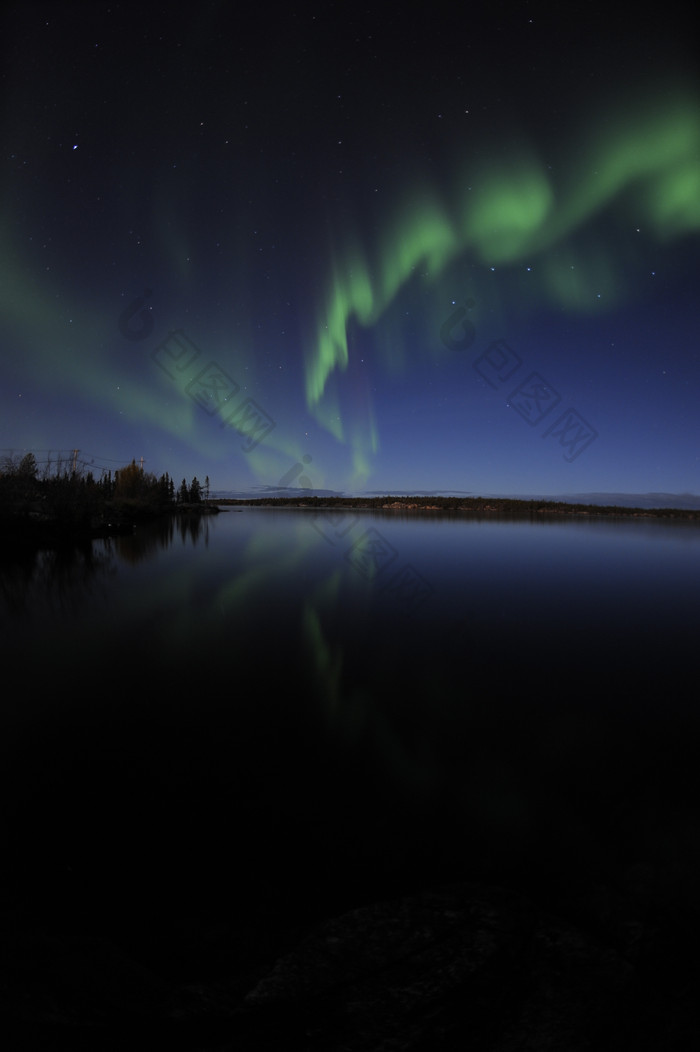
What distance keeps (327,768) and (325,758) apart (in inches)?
7.6

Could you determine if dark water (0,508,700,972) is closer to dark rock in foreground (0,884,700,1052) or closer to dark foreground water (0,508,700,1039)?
dark foreground water (0,508,700,1039)

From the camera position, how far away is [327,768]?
426 cm

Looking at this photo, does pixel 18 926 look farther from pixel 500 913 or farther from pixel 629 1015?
pixel 629 1015

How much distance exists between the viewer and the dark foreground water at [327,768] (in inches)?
108

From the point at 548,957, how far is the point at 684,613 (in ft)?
39.4

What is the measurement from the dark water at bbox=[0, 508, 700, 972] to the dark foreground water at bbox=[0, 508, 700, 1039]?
0.02 m

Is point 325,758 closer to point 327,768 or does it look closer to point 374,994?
point 327,768

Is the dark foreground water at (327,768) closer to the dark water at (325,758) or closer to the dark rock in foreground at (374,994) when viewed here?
the dark water at (325,758)

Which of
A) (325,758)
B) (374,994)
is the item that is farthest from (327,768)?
(374,994)

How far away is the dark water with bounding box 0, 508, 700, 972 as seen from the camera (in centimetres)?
289

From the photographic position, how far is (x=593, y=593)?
13609 mm

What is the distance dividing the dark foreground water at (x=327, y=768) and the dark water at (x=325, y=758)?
0.07ft

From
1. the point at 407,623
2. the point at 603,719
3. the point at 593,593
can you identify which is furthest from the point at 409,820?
the point at 593,593

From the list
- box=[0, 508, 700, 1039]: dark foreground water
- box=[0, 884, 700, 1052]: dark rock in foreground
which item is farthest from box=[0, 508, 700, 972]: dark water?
box=[0, 884, 700, 1052]: dark rock in foreground
